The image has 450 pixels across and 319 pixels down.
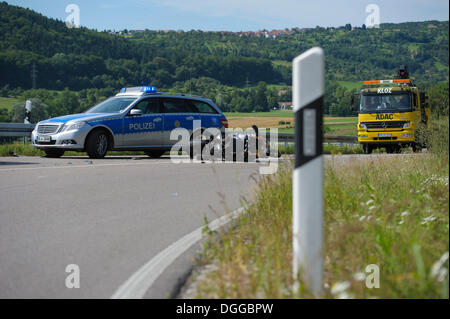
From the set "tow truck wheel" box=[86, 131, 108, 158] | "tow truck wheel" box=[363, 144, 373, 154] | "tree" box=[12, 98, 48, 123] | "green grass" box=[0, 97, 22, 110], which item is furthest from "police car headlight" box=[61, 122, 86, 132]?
"green grass" box=[0, 97, 22, 110]

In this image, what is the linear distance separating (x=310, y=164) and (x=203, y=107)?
1477 cm

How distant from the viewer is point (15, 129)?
1955cm

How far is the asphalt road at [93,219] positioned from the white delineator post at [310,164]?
Answer: 1390 mm

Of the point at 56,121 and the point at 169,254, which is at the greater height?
the point at 56,121

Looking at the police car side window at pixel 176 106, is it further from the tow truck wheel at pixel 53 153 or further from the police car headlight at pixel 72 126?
the tow truck wheel at pixel 53 153

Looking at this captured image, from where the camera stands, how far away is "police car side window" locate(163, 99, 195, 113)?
56.7ft

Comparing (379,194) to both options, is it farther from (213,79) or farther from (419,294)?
(213,79)

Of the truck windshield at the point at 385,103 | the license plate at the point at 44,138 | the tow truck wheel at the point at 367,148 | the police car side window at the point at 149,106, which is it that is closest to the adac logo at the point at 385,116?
the truck windshield at the point at 385,103

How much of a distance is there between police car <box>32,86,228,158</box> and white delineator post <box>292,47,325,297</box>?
1262cm

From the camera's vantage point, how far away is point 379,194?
21.6 feet

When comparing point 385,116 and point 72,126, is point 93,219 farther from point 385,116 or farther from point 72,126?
point 385,116

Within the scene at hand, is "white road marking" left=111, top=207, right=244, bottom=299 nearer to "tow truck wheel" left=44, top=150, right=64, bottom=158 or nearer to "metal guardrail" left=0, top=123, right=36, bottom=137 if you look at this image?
"tow truck wheel" left=44, top=150, right=64, bottom=158
